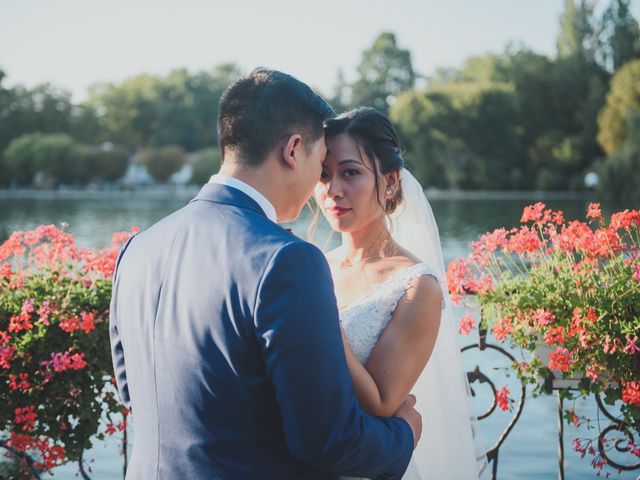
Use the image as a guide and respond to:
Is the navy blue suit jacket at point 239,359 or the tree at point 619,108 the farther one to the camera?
the tree at point 619,108

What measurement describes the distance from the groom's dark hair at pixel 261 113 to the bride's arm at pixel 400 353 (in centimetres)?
59

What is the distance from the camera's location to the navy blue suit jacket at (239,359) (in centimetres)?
160

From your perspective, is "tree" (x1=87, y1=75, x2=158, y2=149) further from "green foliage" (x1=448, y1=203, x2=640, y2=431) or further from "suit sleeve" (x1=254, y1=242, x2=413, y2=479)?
"suit sleeve" (x1=254, y1=242, x2=413, y2=479)

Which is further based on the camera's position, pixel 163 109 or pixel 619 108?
pixel 163 109

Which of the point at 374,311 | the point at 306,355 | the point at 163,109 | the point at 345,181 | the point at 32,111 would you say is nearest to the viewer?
the point at 306,355

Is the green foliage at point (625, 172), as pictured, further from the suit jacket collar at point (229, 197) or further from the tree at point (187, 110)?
the tree at point (187, 110)

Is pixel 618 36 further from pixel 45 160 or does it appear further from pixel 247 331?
pixel 247 331

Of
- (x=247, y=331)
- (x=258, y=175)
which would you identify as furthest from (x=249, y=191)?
(x=247, y=331)

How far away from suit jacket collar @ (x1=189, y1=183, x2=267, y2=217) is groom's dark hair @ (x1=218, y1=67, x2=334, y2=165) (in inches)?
3.7

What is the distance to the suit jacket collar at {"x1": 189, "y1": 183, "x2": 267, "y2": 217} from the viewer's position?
1.80 m

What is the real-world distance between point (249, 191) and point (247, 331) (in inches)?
15.5

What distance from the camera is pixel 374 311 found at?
2.53 metres

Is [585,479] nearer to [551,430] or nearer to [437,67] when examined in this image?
[551,430]

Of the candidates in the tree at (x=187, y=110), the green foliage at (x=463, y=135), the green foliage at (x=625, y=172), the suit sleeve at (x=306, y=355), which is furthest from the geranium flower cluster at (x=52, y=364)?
the tree at (x=187, y=110)
